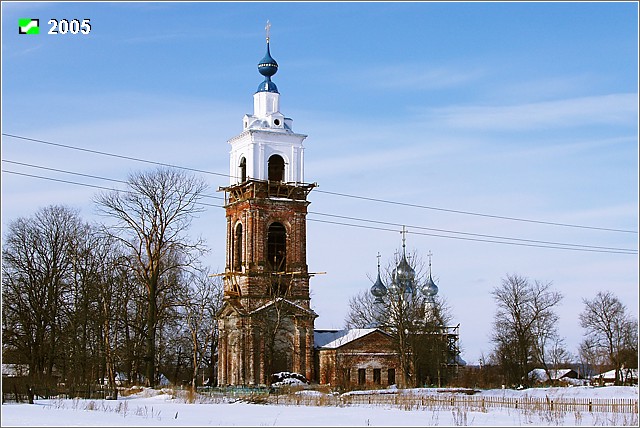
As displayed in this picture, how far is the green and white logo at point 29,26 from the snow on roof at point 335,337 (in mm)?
39121

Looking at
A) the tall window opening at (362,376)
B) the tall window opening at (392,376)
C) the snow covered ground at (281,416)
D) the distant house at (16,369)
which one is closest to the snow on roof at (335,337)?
the tall window opening at (362,376)

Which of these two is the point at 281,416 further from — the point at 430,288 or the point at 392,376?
the point at 430,288

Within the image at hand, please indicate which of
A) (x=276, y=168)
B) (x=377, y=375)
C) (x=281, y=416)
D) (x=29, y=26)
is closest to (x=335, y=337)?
(x=377, y=375)

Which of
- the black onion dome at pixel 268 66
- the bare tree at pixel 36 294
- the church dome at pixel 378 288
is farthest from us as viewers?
the church dome at pixel 378 288

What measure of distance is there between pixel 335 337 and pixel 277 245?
22.2ft

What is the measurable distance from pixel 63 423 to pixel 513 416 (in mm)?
12302

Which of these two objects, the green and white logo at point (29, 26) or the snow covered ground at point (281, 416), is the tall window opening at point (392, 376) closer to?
the snow covered ground at point (281, 416)

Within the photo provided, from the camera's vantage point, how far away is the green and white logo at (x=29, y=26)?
2270cm

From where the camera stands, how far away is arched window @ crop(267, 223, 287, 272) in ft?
197

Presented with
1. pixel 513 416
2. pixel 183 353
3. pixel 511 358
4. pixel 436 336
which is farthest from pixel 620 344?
pixel 513 416

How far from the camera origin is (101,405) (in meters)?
33.0

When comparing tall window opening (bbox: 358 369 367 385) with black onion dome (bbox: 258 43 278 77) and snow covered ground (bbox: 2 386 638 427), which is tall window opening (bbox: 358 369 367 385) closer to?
black onion dome (bbox: 258 43 278 77)

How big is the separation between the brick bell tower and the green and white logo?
116 ft

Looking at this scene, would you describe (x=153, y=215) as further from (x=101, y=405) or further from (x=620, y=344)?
(x=620, y=344)
